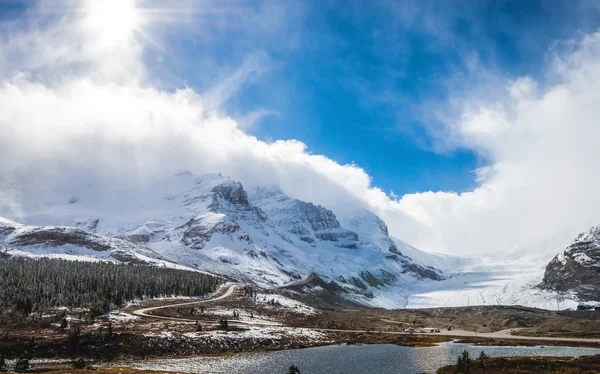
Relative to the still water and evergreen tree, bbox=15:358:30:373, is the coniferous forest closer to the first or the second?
the still water

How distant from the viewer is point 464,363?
8019 centimetres

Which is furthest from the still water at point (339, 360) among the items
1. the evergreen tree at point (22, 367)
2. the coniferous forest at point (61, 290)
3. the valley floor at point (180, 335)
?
the coniferous forest at point (61, 290)

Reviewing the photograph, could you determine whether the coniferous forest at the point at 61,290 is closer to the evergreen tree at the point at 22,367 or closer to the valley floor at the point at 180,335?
the valley floor at the point at 180,335

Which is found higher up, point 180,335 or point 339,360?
point 180,335

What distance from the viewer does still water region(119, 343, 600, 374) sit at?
86750mm

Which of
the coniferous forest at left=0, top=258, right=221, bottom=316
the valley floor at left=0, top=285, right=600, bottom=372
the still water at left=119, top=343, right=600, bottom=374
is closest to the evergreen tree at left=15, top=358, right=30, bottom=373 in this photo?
the valley floor at left=0, top=285, right=600, bottom=372

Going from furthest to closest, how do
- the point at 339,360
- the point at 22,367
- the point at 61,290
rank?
1. the point at 61,290
2. the point at 339,360
3. the point at 22,367

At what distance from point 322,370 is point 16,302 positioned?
11461cm

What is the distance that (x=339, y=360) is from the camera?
101062 millimetres

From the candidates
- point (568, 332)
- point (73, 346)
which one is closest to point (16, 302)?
point (73, 346)

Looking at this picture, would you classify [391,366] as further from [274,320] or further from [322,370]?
[274,320]

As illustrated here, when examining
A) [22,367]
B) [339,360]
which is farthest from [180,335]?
[22,367]

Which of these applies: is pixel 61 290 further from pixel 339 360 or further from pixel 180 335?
pixel 339 360

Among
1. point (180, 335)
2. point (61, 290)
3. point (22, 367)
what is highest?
point (61, 290)
